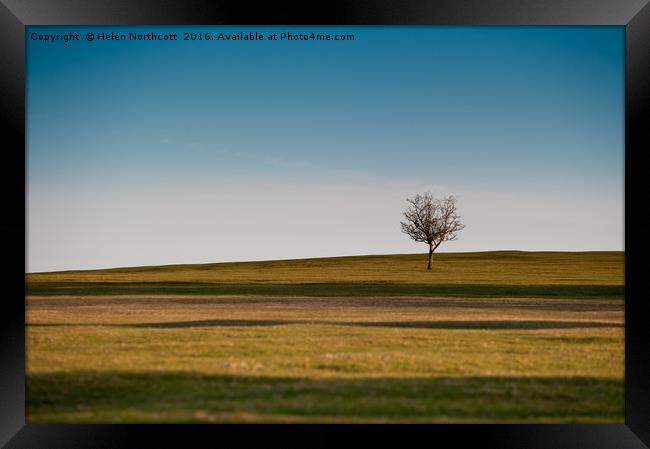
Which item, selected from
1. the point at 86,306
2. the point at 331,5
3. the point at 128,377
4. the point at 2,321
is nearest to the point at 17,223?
the point at 2,321

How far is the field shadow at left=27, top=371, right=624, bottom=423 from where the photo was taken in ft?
30.0

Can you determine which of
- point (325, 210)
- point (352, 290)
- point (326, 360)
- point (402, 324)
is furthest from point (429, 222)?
point (326, 360)

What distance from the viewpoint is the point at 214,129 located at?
125 ft

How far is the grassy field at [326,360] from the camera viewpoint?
9.40m

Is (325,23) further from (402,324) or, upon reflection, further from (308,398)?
(402,324)

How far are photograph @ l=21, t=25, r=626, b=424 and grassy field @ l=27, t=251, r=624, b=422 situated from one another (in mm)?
77

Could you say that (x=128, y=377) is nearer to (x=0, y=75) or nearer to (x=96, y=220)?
(x=0, y=75)

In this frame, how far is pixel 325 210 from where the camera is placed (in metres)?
39.6

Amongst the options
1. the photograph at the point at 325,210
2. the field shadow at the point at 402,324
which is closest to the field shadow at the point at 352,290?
the photograph at the point at 325,210

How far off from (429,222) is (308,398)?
50.0 metres

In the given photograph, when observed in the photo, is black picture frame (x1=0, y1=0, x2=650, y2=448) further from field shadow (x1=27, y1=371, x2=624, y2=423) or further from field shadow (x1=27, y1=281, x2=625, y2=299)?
field shadow (x1=27, y1=281, x2=625, y2=299)

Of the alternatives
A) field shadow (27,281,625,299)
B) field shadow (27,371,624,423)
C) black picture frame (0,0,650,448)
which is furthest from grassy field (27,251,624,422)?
field shadow (27,281,625,299)

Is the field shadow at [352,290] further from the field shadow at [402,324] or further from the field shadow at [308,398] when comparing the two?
the field shadow at [308,398]

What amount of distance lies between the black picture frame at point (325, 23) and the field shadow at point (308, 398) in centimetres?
21
